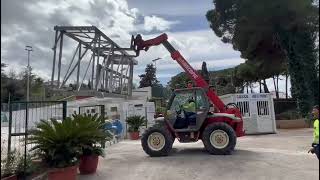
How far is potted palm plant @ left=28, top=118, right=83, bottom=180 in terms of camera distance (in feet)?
28.6

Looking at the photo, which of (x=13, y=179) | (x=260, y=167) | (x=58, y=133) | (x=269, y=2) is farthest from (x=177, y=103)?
(x=269, y=2)

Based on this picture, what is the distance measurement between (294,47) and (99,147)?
75.9 ft

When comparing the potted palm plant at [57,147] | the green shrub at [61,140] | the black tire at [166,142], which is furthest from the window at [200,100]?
the potted palm plant at [57,147]

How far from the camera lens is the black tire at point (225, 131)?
12953 millimetres

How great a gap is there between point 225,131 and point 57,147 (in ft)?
18.9

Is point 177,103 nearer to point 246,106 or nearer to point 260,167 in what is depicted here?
point 260,167

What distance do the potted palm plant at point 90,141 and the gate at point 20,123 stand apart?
0.92 m

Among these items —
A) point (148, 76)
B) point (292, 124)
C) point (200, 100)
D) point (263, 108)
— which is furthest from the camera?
point (148, 76)

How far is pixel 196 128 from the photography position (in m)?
13.4

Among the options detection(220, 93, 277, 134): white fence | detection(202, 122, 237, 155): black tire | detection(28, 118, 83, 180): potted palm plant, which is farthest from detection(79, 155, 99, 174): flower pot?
detection(220, 93, 277, 134): white fence

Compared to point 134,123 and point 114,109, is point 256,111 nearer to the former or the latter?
point 134,123

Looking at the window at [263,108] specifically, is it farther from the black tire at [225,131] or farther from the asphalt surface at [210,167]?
the black tire at [225,131]

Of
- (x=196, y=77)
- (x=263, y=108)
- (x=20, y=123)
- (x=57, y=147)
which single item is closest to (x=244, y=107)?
(x=263, y=108)

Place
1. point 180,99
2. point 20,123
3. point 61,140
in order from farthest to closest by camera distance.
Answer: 1. point 180,99
2. point 20,123
3. point 61,140
